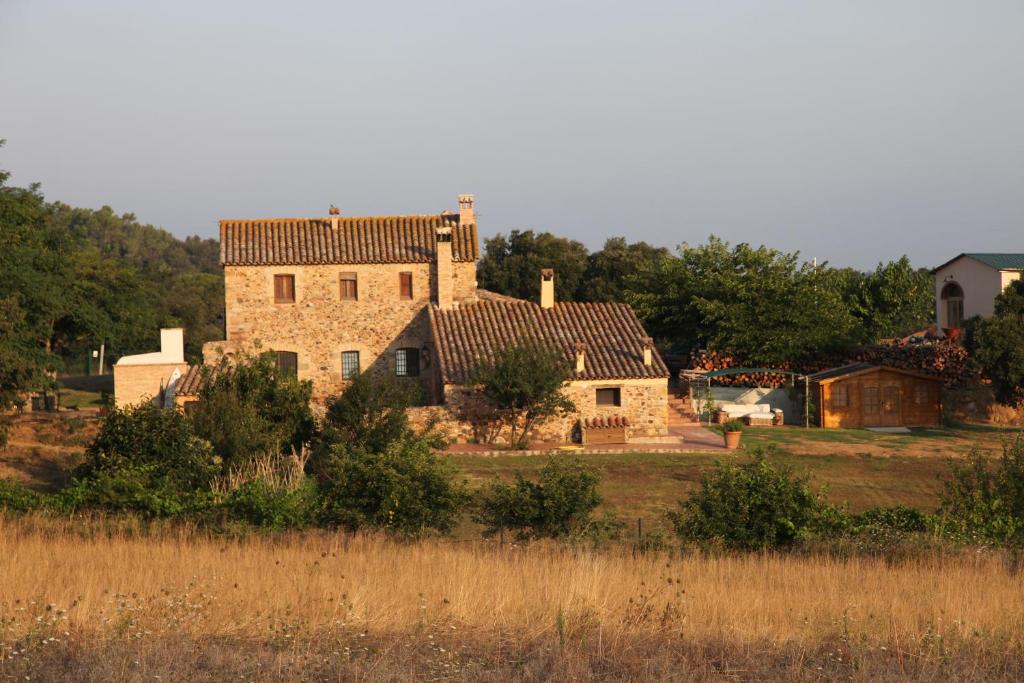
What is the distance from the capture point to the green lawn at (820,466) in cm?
2312

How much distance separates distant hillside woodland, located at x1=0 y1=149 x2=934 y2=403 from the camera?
3659 cm

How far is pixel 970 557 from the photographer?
41.3ft

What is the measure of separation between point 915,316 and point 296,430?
151 feet

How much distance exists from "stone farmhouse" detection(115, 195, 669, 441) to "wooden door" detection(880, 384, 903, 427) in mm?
6915

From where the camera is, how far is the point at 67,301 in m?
42.2

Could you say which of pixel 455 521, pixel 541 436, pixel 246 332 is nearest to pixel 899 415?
pixel 541 436

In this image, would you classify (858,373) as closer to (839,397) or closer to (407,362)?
(839,397)

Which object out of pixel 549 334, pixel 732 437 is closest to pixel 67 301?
pixel 549 334

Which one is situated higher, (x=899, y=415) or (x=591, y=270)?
(x=591, y=270)

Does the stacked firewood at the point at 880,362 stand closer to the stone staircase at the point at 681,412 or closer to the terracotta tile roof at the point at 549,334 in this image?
the stone staircase at the point at 681,412

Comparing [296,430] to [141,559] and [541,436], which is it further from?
[141,559]

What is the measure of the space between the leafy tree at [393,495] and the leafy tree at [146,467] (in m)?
1.88

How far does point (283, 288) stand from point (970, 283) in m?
26.6

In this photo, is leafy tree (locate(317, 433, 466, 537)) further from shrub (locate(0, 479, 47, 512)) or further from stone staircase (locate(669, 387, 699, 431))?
stone staircase (locate(669, 387, 699, 431))
